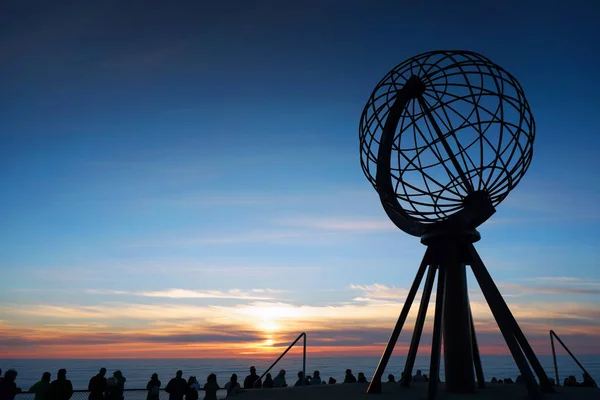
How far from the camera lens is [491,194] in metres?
14.2

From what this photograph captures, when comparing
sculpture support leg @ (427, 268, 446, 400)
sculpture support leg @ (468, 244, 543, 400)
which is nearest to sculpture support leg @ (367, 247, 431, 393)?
sculpture support leg @ (427, 268, 446, 400)

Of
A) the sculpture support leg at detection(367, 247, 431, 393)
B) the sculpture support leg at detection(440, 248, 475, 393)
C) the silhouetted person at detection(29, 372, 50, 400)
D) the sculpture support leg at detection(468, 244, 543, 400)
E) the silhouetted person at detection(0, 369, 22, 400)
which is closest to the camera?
the sculpture support leg at detection(468, 244, 543, 400)

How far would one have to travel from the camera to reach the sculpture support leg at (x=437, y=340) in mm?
11133

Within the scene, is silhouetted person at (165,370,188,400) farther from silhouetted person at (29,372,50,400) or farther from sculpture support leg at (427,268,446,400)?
sculpture support leg at (427,268,446,400)

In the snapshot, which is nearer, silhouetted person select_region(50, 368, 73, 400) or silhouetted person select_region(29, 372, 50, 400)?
silhouetted person select_region(29, 372, 50, 400)

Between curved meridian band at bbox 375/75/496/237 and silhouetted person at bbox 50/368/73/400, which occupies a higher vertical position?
curved meridian band at bbox 375/75/496/237

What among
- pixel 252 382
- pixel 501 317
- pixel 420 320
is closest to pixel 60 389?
pixel 252 382

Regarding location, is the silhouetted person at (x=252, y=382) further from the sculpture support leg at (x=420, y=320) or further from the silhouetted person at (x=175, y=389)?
the sculpture support leg at (x=420, y=320)

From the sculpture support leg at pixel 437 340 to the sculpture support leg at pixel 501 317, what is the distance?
987 millimetres

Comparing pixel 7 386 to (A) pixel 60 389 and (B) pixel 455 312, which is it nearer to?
(A) pixel 60 389

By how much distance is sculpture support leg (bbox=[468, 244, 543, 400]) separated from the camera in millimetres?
10695

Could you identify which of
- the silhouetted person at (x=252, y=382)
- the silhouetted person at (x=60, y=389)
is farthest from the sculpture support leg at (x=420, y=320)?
the silhouetted person at (x=60, y=389)

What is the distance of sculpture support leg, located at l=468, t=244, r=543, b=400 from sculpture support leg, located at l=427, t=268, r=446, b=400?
3.24 ft

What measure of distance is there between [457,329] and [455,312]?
47 centimetres
